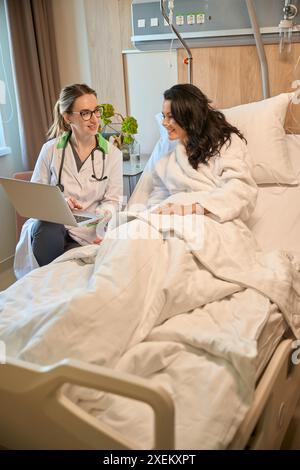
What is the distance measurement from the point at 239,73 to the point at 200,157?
0.75m

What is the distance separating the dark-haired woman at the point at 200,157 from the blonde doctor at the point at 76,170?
24cm

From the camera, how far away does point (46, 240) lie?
204 cm

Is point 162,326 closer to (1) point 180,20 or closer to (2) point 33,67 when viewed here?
(1) point 180,20

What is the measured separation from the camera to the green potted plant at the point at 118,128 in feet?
8.55

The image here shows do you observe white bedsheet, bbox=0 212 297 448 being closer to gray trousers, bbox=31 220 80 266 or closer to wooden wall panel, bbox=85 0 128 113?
gray trousers, bbox=31 220 80 266

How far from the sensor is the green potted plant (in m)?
2.61

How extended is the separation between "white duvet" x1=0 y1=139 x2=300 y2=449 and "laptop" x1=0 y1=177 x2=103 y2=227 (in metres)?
0.20

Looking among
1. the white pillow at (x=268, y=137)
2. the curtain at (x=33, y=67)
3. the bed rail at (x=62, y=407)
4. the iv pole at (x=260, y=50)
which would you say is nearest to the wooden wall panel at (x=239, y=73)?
the iv pole at (x=260, y=50)

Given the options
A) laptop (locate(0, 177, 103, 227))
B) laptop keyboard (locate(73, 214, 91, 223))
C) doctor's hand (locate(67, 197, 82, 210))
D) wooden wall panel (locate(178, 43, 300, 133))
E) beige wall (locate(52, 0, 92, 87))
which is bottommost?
laptop keyboard (locate(73, 214, 91, 223))

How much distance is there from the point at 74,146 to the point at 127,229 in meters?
0.81

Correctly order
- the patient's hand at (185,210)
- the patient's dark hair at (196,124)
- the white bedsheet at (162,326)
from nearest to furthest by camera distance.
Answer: the white bedsheet at (162,326) < the patient's hand at (185,210) < the patient's dark hair at (196,124)

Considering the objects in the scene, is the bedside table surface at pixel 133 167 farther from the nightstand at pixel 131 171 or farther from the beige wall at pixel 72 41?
the beige wall at pixel 72 41

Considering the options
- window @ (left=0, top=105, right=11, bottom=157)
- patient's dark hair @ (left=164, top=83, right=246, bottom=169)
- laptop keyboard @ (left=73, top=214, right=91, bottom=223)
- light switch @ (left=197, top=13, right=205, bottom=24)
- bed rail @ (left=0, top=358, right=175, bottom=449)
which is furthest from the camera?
window @ (left=0, top=105, right=11, bottom=157)

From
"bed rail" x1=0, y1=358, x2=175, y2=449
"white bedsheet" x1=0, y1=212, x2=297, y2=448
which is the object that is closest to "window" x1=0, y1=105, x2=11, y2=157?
"white bedsheet" x1=0, y1=212, x2=297, y2=448
